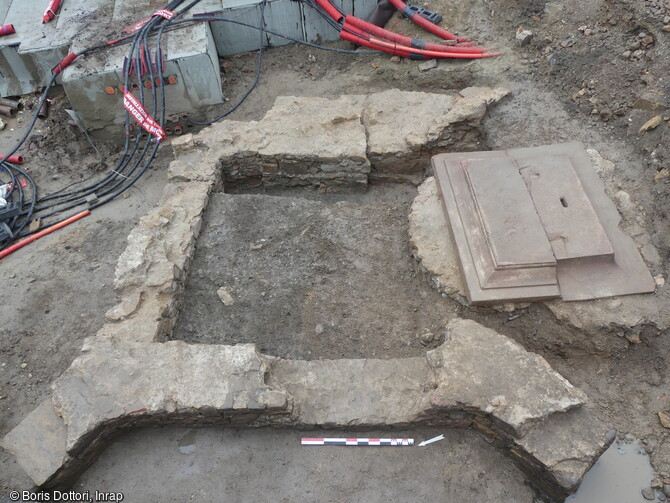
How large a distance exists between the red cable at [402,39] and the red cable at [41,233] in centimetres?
385

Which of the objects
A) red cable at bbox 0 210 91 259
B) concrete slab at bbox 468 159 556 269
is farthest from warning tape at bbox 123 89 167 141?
concrete slab at bbox 468 159 556 269

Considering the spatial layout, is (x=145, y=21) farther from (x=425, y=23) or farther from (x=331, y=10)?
(x=425, y=23)

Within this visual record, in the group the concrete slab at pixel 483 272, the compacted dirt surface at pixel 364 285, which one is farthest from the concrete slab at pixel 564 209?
the compacted dirt surface at pixel 364 285

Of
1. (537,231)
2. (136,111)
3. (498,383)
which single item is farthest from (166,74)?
(498,383)

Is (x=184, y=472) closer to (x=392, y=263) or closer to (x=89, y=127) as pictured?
(x=392, y=263)

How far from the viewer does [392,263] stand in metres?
3.99

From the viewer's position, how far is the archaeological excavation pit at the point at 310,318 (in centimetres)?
285

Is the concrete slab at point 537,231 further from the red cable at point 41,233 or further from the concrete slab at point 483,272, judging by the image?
the red cable at point 41,233

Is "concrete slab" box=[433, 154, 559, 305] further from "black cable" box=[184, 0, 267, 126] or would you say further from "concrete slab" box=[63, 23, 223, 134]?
"concrete slab" box=[63, 23, 223, 134]

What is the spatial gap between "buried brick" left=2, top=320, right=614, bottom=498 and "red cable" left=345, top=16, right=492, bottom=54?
3.68 meters

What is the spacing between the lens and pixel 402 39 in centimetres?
574

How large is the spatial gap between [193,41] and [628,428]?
5616 millimetres

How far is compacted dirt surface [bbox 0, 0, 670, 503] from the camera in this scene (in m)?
3.09

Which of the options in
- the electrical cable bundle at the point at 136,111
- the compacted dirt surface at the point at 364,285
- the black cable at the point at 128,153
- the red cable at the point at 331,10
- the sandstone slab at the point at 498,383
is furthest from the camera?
the red cable at the point at 331,10
